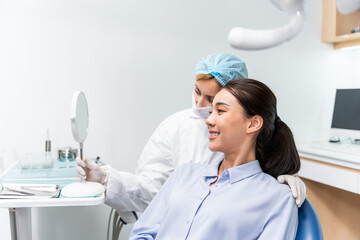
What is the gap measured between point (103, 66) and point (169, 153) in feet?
2.63

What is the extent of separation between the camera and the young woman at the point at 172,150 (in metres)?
1.38

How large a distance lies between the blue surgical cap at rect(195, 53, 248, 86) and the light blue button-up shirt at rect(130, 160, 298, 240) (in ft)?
1.15

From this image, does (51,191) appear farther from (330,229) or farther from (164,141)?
(330,229)

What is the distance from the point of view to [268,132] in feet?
4.03

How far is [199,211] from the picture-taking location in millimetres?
1116

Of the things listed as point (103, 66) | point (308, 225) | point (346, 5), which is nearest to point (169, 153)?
point (308, 225)

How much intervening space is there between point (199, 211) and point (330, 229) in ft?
5.68

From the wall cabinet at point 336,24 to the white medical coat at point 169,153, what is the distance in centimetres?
161

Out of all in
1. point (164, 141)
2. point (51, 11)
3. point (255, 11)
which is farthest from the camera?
point (255, 11)

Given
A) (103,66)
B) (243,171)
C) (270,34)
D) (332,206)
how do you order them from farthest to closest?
(332,206) → (103,66) → (243,171) → (270,34)

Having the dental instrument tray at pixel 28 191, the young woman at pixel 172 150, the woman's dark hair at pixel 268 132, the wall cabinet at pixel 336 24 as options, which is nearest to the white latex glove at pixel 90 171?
the young woman at pixel 172 150

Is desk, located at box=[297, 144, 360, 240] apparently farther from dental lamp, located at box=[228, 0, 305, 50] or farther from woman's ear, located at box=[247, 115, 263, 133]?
dental lamp, located at box=[228, 0, 305, 50]

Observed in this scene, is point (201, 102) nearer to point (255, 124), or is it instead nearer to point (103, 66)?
point (255, 124)

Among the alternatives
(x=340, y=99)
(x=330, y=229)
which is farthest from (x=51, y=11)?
(x=330, y=229)
